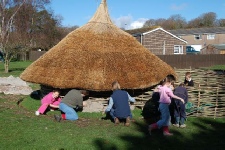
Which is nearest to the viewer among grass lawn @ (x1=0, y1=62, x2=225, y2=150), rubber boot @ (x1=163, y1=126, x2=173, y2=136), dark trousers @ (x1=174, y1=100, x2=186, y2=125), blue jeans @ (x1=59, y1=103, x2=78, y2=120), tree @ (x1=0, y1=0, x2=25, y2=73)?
grass lawn @ (x1=0, y1=62, x2=225, y2=150)

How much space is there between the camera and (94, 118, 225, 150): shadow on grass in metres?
7.46

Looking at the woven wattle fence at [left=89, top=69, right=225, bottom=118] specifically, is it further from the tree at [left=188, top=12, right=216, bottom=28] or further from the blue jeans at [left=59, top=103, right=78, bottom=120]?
the tree at [left=188, top=12, right=216, bottom=28]

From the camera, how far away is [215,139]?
820 centimetres

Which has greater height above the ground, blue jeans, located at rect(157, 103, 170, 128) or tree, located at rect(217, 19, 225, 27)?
tree, located at rect(217, 19, 225, 27)

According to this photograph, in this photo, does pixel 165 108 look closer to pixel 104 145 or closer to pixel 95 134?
pixel 95 134

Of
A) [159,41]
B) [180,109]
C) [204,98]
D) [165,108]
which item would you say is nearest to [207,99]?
[204,98]

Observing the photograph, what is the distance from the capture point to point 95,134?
8.27 m

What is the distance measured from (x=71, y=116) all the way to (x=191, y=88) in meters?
4.15

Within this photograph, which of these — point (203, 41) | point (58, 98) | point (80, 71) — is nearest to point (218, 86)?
point (80, 71)

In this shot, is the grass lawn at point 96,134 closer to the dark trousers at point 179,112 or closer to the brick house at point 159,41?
the dark trousers at point 179,112

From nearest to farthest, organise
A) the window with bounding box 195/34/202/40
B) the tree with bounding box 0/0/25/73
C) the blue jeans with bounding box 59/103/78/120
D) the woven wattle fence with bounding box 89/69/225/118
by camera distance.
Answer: the blue jeans with bounding box 59/103/78/120
the woven wattle fence with bounding box 89/69/225/118
the tree with bounding box 0/0/25/73
the window with bounding box 195/34/202/40

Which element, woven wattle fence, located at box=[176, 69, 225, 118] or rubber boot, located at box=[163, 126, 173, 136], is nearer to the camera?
rubber boot, located at box=[163, 126, 173, 136]

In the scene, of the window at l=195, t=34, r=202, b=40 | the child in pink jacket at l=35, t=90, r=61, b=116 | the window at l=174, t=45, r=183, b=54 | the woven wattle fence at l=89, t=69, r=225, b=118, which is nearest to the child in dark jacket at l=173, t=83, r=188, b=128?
the woven wattle fence at l=89, t=69, r=225, b=118

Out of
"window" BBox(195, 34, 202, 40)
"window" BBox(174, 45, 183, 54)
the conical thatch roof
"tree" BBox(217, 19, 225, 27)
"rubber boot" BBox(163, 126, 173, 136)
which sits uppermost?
"tree" BBox(217, 19, 225, 27)
